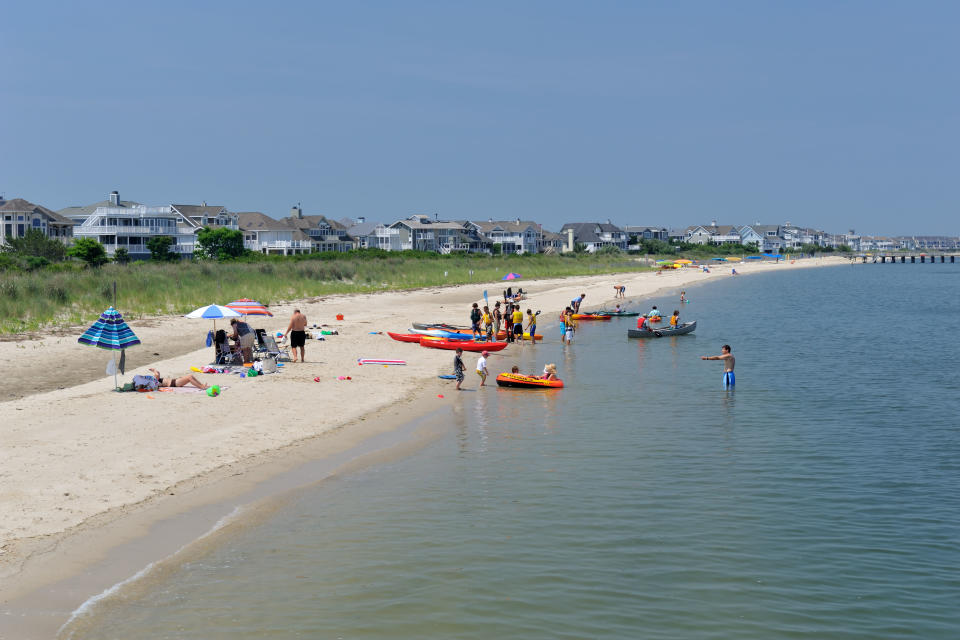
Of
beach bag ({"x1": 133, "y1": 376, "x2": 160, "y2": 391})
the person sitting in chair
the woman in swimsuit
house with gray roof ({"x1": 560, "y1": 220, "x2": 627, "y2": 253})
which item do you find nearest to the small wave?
beach bag ({"x1": 133, "y1": 376, "x2": 160, "y2": 391})

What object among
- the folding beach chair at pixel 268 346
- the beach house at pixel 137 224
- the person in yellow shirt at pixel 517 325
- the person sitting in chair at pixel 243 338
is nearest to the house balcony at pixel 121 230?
the beach house at pixel 137 224

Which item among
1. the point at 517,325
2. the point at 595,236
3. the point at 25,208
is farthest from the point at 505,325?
the point at 595,236

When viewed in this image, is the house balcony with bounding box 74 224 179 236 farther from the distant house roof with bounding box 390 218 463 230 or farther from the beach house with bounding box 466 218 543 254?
the beach house with bounding box 466 218 543 254

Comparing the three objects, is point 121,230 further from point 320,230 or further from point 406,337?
point 406,337

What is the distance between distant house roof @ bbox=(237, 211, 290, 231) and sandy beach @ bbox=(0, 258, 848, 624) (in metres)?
89.6

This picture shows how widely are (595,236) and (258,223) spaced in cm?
9131

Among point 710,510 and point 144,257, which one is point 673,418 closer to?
point 710,510

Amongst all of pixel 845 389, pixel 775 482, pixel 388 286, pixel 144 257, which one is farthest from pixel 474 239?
pixel 775 482

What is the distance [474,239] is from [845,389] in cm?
13072

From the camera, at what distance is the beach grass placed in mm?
35625

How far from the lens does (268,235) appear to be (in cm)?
12319

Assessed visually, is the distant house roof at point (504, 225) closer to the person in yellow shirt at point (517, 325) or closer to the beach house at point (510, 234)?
the beach house at point (510, 234)

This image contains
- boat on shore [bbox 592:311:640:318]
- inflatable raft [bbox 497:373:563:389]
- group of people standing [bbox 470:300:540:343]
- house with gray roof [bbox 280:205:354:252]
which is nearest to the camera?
inflatable raft [bbox 497:373:563:389]

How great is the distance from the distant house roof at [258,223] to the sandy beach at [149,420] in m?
89.6
